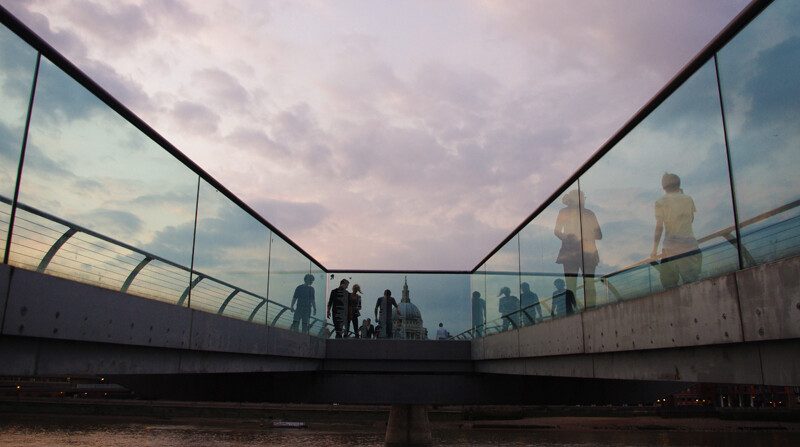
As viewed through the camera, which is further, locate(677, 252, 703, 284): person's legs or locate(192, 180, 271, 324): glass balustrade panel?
locate(192, 180, 271, 324): glass balustrade panel

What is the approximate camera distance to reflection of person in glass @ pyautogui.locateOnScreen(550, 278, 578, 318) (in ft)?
24.9

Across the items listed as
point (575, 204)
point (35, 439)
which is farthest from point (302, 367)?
point (35, 439)

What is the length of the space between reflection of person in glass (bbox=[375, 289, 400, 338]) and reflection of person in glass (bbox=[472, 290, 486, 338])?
6.81ft

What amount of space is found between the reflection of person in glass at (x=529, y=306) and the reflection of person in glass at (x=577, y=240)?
1290 mm

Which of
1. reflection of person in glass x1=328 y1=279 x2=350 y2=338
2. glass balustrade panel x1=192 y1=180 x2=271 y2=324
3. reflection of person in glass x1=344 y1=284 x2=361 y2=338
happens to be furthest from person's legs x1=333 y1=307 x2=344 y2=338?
glass balustrade panel x1=192 y1=180 x2=271 y2=324

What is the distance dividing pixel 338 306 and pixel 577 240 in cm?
925

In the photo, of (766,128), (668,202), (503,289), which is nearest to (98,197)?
(668,202)

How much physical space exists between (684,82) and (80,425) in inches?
2697

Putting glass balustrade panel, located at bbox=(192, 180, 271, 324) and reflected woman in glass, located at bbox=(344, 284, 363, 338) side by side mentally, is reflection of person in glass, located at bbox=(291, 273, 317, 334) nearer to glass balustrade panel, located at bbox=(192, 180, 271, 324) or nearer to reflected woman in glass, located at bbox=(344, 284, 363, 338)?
reflected woman in glass, located at bbox=(344, 284, 363, 338)

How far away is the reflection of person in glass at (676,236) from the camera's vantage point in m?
4.65

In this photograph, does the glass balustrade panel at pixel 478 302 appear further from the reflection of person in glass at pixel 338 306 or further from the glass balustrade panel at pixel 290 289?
the glass balustrade panel at pixel 290 289

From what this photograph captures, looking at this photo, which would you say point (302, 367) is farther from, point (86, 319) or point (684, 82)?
point (684, 82)

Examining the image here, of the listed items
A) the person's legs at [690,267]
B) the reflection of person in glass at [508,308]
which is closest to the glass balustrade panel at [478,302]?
the reflection of person in glass at [508,308]

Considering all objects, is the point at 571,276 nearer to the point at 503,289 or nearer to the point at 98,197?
the point at 503,289
